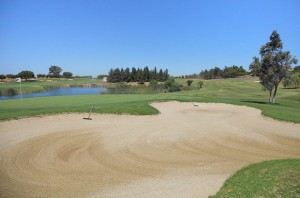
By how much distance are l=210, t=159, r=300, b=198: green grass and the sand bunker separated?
27.7 inches

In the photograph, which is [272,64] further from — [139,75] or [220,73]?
[220,73]

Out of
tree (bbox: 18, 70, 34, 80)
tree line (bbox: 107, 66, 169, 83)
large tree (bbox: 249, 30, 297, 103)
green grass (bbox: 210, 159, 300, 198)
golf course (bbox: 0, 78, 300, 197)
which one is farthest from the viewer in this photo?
tree (bbox: 18, 70, 34, 80)

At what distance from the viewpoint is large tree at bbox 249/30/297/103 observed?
32.0 metres

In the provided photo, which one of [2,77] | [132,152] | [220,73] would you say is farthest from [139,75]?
[132,152]

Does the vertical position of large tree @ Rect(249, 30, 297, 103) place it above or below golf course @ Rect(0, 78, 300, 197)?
above

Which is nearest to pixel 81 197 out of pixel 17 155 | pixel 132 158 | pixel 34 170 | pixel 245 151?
pixel 34 170

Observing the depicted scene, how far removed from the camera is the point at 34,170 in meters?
10.4

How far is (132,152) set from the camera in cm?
1296

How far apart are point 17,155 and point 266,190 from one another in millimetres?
10564

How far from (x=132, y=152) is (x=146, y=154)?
0.76m

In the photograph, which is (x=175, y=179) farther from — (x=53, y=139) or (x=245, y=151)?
(x=53, y=139)

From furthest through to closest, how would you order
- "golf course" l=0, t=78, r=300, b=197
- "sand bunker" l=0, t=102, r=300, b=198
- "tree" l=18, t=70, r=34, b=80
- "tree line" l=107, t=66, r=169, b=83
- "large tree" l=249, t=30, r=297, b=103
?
"tree" l=18, t=70, r=34, b=80 < "tree line" l=107, t=66, r=169, b=83 < "large tree" l=249, t=30, r=297, b=103 < "sand bunker" l=0, t=102, r=300, b=198 < "golf course" l=0, t=78, r=300, b=197

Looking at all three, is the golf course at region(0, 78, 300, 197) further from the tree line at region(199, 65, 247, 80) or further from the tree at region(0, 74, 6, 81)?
the tree at region(0, 74, 6, 81)

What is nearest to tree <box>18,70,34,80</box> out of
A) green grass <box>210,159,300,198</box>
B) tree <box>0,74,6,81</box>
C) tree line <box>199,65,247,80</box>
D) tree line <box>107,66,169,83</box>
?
tree <box>0,74,6,81</box>
